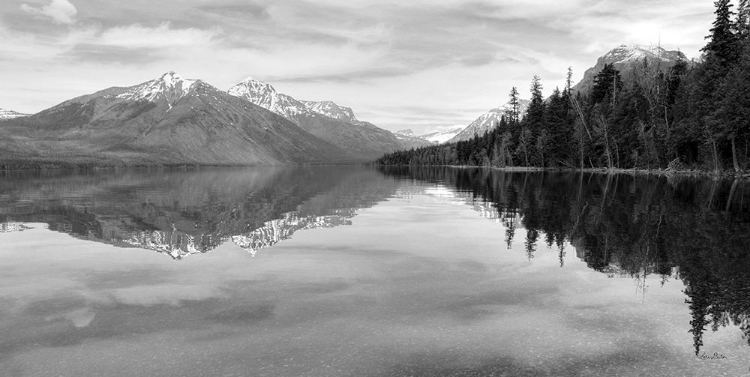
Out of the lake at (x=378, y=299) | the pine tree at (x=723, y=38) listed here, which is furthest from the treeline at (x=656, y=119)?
the lake at (x=378, y=299)

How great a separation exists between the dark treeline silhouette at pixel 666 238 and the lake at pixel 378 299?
15 cm

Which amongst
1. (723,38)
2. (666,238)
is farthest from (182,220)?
(723,38)

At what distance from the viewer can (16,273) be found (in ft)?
67.5

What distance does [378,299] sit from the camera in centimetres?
1648

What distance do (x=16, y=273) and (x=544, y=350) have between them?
70.0 ft

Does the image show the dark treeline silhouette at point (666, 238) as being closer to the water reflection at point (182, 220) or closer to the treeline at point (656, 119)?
the water reflection at point (182, 220)

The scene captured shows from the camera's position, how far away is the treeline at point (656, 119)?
273 ft

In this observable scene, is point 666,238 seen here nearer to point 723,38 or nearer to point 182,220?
point 182,220

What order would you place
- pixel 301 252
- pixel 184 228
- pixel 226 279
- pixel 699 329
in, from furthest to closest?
pixel 184 228
pixel 301 252
pixel 226 279
pixel 699 329

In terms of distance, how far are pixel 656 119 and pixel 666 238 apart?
9495 centimetres

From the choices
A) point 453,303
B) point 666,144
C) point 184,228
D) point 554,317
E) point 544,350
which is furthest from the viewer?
point 666,144

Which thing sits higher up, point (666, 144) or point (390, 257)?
point (666, 144)

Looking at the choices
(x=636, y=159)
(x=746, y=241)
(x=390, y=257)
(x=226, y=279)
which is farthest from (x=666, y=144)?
(x=226, y=279)

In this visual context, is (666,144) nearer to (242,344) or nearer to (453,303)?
(453,303)
